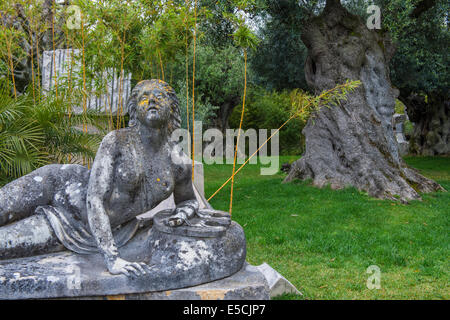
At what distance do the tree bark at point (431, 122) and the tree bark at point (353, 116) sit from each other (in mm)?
7912

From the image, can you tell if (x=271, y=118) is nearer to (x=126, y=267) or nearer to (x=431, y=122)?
(x=431, y=122)

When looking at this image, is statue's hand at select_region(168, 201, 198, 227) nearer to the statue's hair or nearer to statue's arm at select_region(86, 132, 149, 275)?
statue's arm at select_region(86, 132, 149, 275)

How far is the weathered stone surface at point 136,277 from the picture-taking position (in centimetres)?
264

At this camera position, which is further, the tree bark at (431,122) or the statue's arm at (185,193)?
the tree bark at (431,122)

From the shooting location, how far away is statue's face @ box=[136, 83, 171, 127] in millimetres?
3055

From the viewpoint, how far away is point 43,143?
229 inches

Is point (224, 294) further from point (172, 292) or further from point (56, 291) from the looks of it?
point (56, 291)

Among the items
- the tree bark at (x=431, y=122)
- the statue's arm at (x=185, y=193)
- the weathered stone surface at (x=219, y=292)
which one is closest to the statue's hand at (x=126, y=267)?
the weathered stone surface at (x=219, y=292)

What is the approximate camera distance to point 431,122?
1789 cm

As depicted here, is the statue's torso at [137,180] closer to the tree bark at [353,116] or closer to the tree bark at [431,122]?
the tree bark at [353,116]

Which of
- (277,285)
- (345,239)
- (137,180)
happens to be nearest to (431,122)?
(345,239)

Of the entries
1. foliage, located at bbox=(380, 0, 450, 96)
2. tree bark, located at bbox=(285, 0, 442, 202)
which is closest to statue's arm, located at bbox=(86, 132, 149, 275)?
tree bark, located at bbox=(285, 0, 442, 202)
